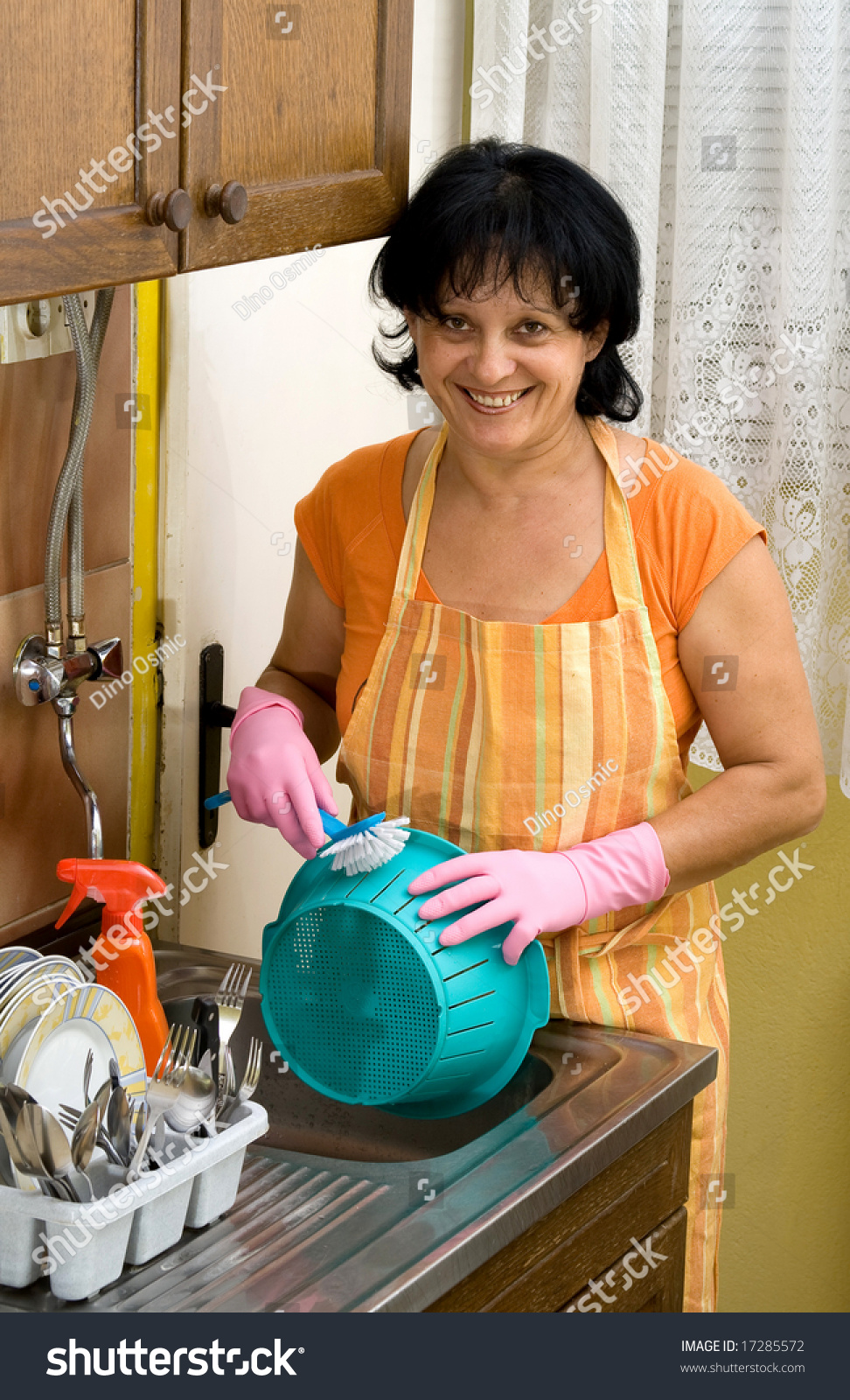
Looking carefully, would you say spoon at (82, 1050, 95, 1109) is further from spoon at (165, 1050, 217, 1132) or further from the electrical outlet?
the electrical outlet

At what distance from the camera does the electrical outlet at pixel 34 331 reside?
4.19 ft

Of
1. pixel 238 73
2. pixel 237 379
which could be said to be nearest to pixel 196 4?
pixel 238 73

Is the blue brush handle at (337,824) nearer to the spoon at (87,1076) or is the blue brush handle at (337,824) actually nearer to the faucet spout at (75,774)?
the faucet spout at (75,774)

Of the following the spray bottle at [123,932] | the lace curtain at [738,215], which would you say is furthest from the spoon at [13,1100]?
the lace curtain at [738,215]

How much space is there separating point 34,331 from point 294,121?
1.04ft

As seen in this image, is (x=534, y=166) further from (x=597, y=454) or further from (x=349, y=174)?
(x=597, y=454)

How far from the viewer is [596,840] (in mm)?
1300

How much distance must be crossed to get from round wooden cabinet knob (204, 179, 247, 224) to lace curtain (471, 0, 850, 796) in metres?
0.76

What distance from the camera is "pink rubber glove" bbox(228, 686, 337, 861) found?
129 cm

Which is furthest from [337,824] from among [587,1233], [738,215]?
[738,215]

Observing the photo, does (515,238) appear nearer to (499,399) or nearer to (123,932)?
(499,399)

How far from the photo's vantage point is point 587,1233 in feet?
3.86

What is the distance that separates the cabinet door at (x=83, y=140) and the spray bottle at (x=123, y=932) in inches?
18.9

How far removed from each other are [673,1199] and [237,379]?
3.22 feet
